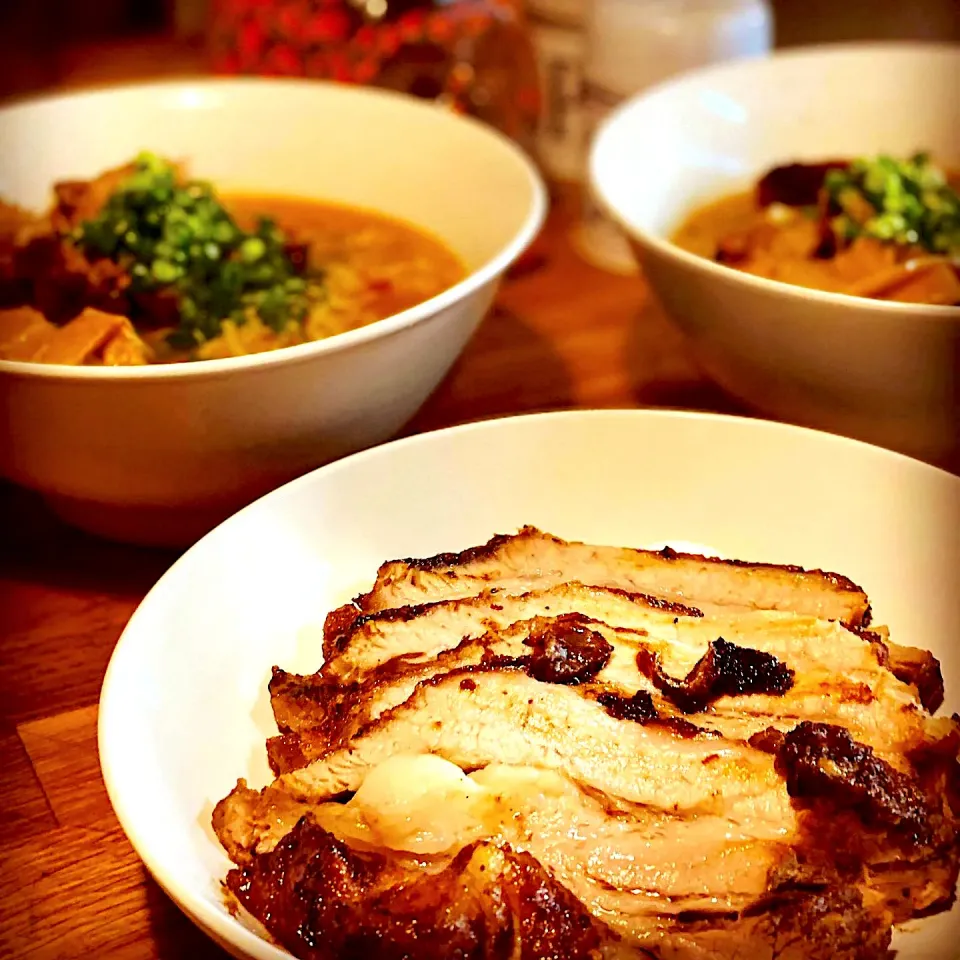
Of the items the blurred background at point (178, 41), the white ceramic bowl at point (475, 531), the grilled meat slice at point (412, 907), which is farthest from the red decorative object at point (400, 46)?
the grilled meat slice at point (412, 907)

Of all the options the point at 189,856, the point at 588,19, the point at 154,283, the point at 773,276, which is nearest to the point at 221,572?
the point at 189,856

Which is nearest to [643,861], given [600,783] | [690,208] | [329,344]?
[600,783]

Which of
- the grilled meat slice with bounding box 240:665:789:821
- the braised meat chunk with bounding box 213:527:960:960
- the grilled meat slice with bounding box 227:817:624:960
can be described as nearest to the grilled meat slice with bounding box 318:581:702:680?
the braised meat chunk with bounding box 213:527:960:960

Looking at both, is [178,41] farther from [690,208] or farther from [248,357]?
[248,357]

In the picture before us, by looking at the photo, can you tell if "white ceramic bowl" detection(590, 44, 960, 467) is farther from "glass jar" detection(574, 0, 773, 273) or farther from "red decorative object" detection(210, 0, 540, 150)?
"red decorative object" detection(210, 0, 540, 150)

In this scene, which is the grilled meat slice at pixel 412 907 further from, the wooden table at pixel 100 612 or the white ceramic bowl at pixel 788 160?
the white ceramic bowl at pixel 788 160
